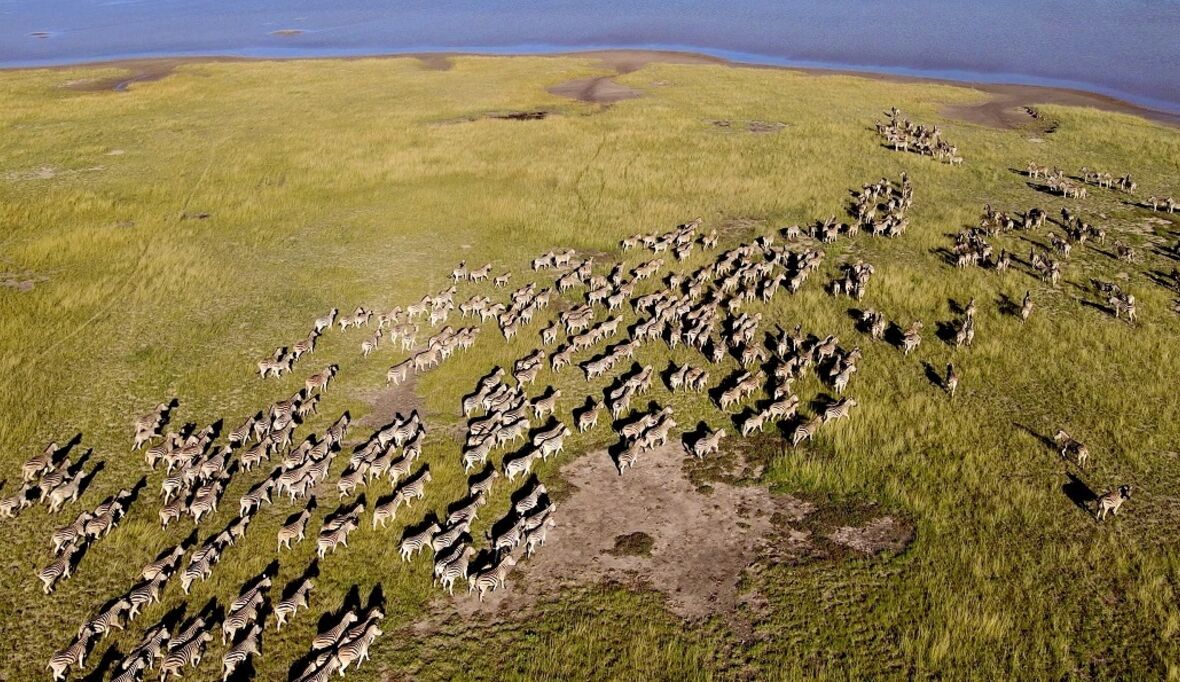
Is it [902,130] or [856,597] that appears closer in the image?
[856,597]

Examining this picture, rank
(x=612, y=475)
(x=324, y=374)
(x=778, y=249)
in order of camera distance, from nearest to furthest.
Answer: (x=612, y=475) → (x=324, y=374) → (x=778, y=249)

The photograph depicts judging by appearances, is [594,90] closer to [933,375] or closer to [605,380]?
[605,380]

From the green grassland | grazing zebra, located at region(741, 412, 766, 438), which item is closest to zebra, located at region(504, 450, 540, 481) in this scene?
the green grassland

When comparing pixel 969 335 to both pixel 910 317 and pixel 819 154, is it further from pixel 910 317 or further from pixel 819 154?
pixel 819 154

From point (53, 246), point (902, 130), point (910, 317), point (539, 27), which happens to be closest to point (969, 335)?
point (910, 317)

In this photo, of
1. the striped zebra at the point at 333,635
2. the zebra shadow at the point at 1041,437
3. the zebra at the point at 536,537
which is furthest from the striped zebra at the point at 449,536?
the zebra shadow at the point at 1041,437

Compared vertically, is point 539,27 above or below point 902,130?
above

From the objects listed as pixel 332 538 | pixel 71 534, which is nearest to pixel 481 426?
pixel 332 538
